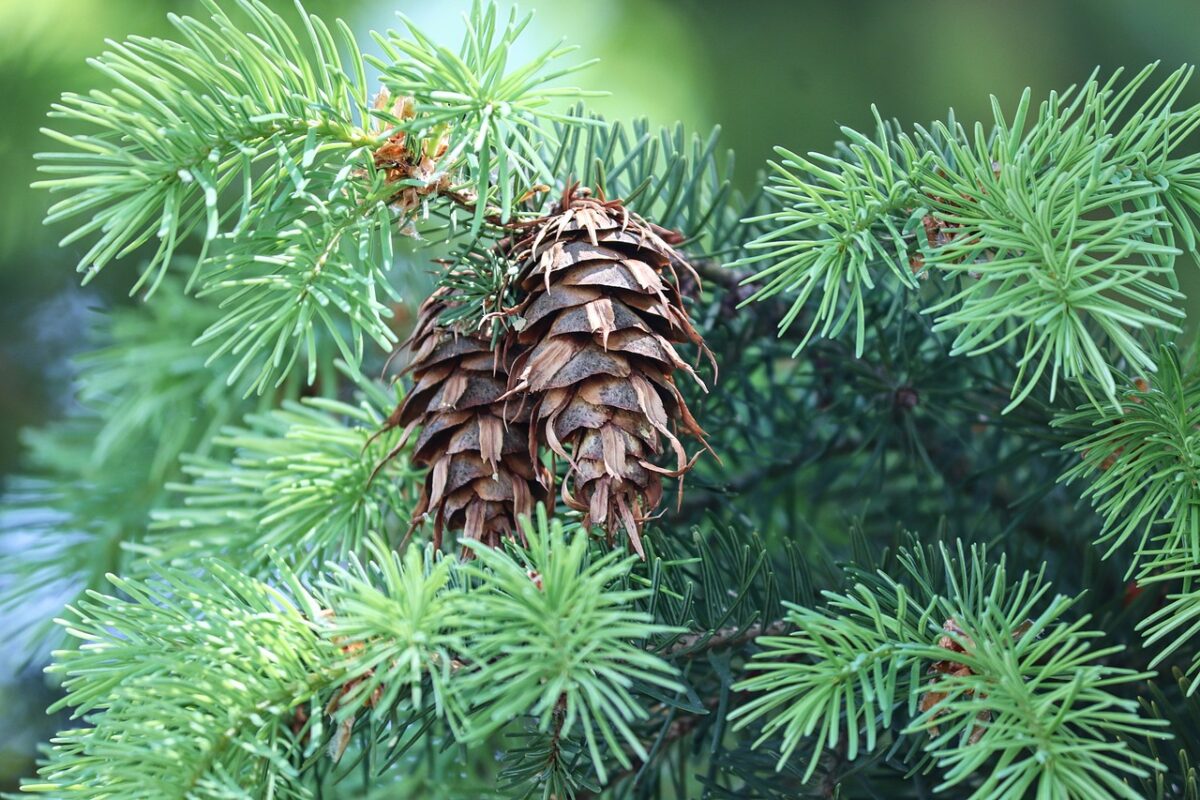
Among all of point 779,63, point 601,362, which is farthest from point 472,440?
point 779,63

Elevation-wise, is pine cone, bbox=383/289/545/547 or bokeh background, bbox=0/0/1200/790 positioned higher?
bokeh background, bbox=0/0/1200/790

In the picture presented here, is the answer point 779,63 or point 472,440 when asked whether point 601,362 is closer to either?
point 472,440

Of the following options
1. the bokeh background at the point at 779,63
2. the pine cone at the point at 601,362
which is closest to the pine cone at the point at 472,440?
the pine cone at the point at 601,362

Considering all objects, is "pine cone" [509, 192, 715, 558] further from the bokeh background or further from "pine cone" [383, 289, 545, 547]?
the bokeh background

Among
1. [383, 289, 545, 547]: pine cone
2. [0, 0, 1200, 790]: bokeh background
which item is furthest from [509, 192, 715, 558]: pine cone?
[0, 0, 1200, 790]: bokeh background

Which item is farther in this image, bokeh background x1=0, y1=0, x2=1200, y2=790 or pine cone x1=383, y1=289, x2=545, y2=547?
bokeh background x1=0, y1=0, x2=1200, y2=790
